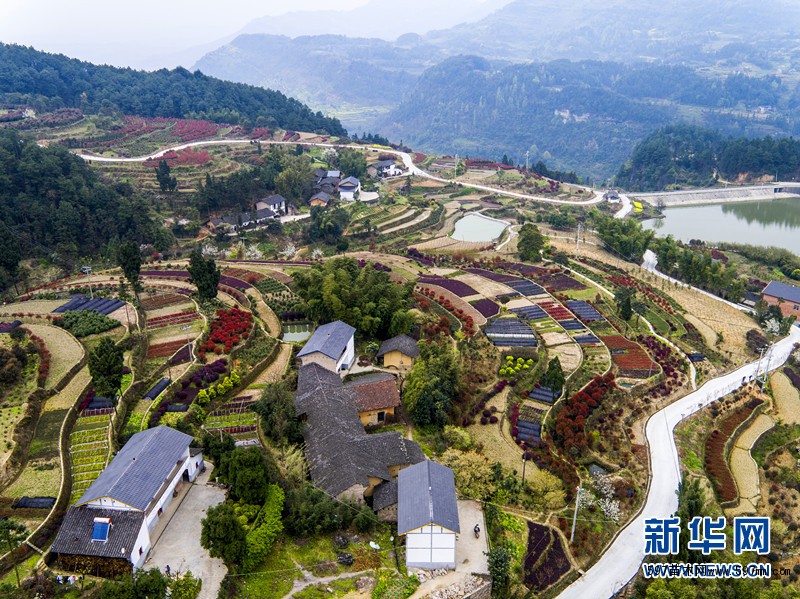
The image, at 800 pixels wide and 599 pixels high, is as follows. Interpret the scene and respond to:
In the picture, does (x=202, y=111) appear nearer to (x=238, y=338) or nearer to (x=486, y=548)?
(x=238, y=338)

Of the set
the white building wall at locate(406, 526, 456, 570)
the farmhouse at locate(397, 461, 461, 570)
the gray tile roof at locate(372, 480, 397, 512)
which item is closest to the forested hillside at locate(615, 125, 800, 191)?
the gray tile roof at locate(372, 480, 397, 512)

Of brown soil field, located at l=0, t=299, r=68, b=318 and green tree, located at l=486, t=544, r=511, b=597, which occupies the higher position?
brown soil field, located at l=0, t=299, r=68, b=318

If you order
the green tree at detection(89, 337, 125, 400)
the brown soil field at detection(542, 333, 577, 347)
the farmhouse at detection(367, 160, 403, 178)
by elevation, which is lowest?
the brown soil field at detection(542, 333, 577, 347)

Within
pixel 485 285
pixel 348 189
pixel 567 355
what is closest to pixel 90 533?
pixel 567 355

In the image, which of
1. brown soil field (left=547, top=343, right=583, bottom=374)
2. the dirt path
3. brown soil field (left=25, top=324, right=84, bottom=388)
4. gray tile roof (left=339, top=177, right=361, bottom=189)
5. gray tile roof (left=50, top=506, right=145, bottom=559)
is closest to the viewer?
gray tile roof (left=50, top=506, right=145, bottom=559)

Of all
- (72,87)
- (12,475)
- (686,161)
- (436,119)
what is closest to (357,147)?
(72,87)

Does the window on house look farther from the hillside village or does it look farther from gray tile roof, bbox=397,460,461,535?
gray tile roof, bbox=397,460,461,535

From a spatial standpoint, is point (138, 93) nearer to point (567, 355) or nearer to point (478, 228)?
point (478, 228)
